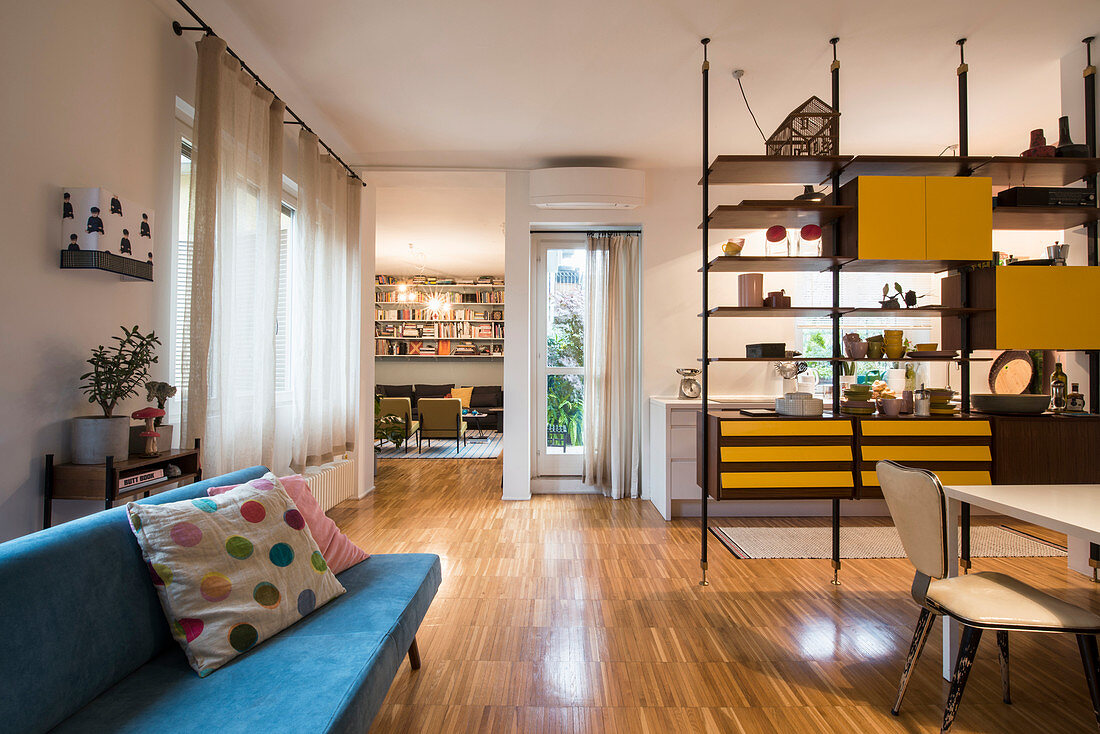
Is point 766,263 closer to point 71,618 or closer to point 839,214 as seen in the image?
point 839,214

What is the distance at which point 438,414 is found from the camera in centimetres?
781

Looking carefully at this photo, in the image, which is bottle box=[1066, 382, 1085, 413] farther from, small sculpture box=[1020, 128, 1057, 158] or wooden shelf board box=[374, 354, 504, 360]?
wooden shelf board box=[374, 354, 504, 360]

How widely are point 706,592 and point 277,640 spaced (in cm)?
217

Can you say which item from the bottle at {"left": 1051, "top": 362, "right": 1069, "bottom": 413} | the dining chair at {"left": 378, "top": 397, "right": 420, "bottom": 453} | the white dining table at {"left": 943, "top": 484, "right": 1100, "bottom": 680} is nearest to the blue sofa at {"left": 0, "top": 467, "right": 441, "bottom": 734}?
the white dining table at {"left": 943, "top": 484, "right": 1100, "bottom": 680}

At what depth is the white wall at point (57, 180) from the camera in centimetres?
188

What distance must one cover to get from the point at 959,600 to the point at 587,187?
3.86 meters

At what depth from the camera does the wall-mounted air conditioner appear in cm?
476

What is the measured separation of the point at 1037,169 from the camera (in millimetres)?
3143

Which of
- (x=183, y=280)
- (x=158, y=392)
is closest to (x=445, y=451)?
(x=183, y=280)

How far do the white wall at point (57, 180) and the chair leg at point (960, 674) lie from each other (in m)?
3.03

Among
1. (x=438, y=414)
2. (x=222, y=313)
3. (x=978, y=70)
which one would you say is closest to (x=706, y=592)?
(x=222, y=313)

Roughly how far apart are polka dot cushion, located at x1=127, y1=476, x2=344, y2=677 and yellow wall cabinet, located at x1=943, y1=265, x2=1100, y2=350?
3.56 metres

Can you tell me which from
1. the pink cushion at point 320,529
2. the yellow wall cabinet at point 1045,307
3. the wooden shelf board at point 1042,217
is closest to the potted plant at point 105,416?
the pink cushion at point 320,529

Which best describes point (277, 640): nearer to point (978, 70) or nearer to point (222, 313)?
point (222, 313)
